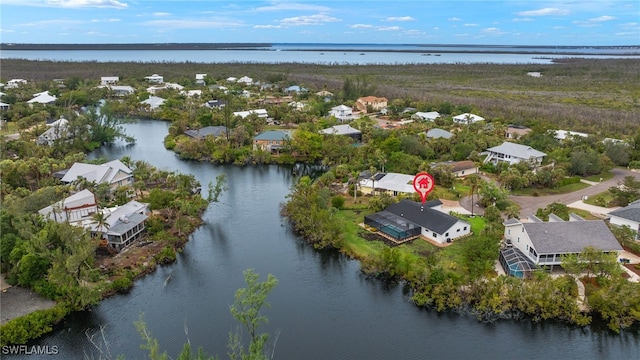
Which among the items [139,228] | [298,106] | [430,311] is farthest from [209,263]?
[298,106]

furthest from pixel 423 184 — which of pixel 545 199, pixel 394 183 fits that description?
pixel 545 199

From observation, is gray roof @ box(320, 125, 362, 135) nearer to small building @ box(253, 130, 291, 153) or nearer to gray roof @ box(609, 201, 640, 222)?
small building @ box(253, 130, 291, 153)

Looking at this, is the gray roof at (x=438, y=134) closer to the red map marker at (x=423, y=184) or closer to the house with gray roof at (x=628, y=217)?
Answer: the red map marker at (x=423, y=184)

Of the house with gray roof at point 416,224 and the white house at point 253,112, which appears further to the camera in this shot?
the white house at point 253,112

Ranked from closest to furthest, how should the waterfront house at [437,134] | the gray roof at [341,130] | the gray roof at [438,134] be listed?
the waterfront house at [437,134], the gray roof at [438,134], the gray roof at [341,130]

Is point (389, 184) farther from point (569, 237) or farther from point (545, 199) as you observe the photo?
point (569, 237)

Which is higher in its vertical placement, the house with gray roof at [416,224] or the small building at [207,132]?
the small building at [207,132]

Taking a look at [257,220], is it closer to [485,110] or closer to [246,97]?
[485,110]

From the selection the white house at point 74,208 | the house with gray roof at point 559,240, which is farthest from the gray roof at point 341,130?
the house with gray roof at point 559,240
